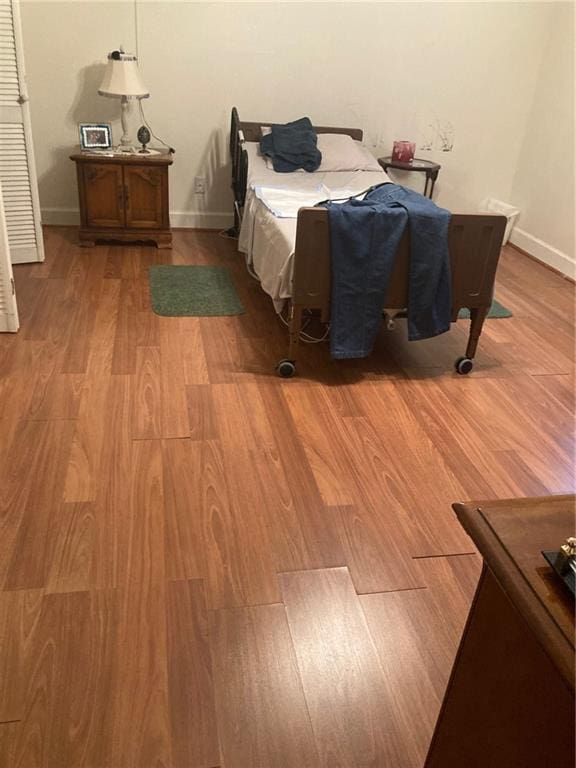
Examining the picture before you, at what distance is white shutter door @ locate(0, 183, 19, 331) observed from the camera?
2.63 meters

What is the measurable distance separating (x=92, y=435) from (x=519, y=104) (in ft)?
13.4

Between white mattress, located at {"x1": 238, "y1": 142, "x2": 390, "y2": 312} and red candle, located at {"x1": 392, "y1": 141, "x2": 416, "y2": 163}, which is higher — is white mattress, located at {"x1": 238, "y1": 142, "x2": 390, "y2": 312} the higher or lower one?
the lower one

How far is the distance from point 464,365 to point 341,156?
1808mm

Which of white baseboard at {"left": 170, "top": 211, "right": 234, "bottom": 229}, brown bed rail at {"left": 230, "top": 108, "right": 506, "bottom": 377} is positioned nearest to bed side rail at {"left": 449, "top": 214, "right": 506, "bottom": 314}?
brown bed rail at {"left": 230, "top": 108, "right": 506, "bottom": 377}

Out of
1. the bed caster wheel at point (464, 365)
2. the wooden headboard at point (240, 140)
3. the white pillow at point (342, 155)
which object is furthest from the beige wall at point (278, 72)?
the bed caster wheel at point (464, 365)

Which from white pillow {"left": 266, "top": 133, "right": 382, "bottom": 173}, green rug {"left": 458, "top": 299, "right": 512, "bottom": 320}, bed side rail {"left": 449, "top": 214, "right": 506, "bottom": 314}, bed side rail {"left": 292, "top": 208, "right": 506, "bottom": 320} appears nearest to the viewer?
bed side rail {"left": 292, "top": 208, "right": 506, "bottom": 320}

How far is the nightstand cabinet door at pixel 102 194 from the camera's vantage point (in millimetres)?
3760

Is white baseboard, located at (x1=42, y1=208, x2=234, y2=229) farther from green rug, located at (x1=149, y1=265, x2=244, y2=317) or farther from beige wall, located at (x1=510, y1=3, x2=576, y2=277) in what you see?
beige wall, located at (x1=510, y1=3, x2=576, y2=277)

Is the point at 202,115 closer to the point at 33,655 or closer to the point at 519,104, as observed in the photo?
the point at 519,104

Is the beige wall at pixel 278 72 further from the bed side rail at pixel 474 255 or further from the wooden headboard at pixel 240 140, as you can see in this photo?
the bed side rail at pixel 474 255

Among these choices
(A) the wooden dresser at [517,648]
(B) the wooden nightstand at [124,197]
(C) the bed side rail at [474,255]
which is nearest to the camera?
(A) the wooden dresser at [517,648]

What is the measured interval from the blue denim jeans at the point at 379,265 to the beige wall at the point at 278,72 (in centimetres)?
193

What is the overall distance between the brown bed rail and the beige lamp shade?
1.87 meters

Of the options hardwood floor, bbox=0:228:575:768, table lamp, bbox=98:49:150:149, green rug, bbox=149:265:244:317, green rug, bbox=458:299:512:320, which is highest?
table lamp, bbox=98:49:150:149
